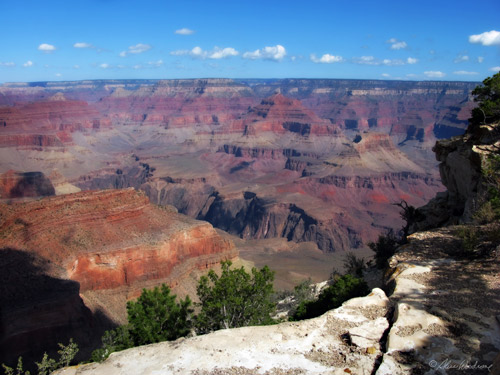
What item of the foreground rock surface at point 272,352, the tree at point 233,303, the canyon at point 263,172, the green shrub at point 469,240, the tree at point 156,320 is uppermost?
the green shrub at point 469,240

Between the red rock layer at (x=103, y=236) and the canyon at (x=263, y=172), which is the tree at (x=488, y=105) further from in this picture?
the canyon at (x=263, y=172)

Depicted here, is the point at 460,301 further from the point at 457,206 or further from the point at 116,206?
the point at 116,206

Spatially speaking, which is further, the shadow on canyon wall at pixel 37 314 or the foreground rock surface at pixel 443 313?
the shadow on canyon wall at pixel 37 314

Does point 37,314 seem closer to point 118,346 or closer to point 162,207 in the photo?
point 118,346

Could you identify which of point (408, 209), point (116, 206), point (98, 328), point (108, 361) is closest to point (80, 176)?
point (116, 206)

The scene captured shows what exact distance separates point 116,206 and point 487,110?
36.1 m

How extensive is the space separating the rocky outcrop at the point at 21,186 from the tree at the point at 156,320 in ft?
236

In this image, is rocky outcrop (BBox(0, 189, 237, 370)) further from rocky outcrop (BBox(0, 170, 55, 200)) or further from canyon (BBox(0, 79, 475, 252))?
canyon (BBox(0, 79, 475, 252))

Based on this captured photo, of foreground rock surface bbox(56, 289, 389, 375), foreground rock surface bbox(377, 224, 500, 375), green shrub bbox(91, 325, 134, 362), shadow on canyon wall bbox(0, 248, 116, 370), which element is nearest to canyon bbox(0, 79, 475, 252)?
shadow on canyon wall bbox(0, 248, 116, 370)

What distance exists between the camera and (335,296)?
21.0 metres

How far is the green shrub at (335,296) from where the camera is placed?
20609 millimetres

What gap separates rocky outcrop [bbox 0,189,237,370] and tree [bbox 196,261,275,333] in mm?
17785

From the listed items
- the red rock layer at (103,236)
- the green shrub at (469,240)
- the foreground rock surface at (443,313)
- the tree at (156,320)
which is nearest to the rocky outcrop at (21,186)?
the red rock layer at (103,236)

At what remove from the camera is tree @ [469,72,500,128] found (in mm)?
26250
